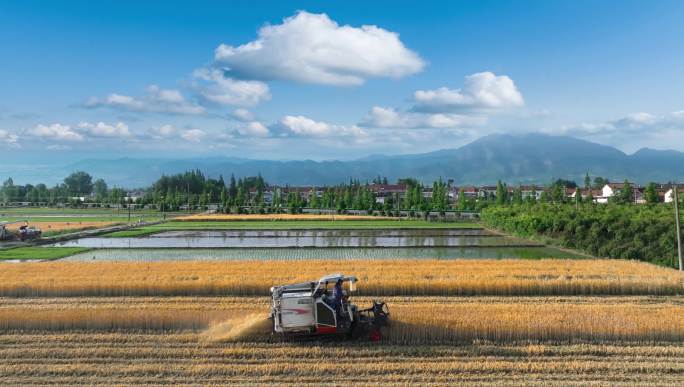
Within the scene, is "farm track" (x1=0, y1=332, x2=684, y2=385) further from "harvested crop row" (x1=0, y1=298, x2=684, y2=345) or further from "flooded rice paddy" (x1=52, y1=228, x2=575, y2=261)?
"flooded rice paddy" (x1=52, y1=228, x2=575, y2=261)

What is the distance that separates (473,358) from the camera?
38.5ft

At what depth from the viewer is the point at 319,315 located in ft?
41.3

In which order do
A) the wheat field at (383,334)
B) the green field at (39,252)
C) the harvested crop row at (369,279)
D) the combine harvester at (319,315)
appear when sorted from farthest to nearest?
the green field at (39,252) < the harvested crop row at (369,279) < the combine harvester at (319,315) < the wheat field at (383,334)

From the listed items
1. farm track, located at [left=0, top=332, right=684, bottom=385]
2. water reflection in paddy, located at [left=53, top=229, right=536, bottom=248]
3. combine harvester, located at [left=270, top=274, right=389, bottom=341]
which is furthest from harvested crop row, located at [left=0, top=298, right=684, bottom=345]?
water reflection in paddy, located at [left=53, top=229, right=536, bottom=248]

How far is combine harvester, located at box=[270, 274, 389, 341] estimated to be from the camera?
1256cm

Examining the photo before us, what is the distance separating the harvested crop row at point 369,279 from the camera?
63.9 feet

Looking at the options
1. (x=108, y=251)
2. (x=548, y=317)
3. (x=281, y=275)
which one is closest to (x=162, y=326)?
(x=281, y=275)

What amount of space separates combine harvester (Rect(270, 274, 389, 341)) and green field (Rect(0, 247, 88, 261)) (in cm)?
2485

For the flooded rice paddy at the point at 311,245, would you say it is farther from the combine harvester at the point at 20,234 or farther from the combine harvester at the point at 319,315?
the combine harvester at the point at 319,315

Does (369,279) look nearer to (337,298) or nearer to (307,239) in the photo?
(337,298)

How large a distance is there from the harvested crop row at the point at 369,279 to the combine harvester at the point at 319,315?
6044 millimetres

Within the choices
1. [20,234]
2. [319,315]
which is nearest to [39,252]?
[20,234]

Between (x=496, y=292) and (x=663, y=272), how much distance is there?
853 cm

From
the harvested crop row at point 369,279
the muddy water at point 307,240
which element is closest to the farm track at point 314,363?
the harvested crop row at point 369,279
